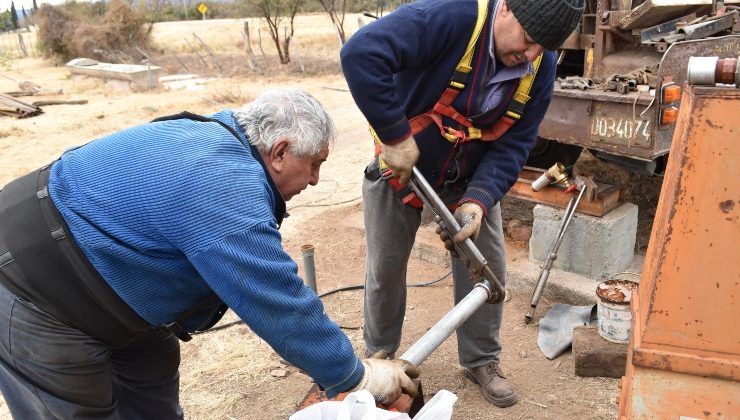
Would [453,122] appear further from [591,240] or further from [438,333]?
[591,240]

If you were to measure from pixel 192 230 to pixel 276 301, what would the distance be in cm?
31

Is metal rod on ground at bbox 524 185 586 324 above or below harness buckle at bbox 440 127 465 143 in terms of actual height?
below

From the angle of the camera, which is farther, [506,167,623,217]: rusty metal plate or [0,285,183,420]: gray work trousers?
[506,167,623,217]: rusty metal plate

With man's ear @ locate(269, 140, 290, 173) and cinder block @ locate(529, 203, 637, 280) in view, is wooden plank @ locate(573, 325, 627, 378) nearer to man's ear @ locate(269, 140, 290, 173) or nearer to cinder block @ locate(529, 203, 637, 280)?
cinder block @ locate(529, 203, 637, 280)

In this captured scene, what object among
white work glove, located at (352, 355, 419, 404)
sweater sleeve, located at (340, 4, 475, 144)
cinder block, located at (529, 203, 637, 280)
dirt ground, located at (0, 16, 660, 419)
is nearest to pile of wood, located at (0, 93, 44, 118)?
dirt ground, located at (0, 16, 660, 419)

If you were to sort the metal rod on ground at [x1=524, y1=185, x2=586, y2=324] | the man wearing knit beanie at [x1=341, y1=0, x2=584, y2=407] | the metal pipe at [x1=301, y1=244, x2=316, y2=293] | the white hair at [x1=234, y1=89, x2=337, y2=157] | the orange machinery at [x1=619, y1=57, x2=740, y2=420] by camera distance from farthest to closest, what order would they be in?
the metal pipe at [x1=301, y1=244, x2=316, y2=293] → the metal rod on ground at [x1=524, y1=185, x2=586, y2=324] → the man wearing knit beanie at [x1=341, y1=0, x2=584, y2=407] → the white hair at [x1=234, y1=89, x2=337, y2=157] → the orange machinery at [x1=619, y1=57, x2=740, y2=420]

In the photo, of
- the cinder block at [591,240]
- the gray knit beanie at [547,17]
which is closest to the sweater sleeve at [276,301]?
the gray knit beanie at [547,17]

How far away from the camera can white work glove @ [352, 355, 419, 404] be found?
2.12 metres

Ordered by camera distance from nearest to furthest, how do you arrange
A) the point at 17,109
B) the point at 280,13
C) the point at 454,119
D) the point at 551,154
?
the point at 454,119 < the point at 551,154 < the point at 17,109 < the point at 280,13

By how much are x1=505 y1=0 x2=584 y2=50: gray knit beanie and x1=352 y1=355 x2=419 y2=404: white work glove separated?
4.51ft

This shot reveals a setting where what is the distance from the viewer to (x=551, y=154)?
18.5ft

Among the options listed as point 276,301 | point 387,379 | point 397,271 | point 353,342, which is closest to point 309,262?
point 353,342

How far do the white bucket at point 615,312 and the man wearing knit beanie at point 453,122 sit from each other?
633 mm

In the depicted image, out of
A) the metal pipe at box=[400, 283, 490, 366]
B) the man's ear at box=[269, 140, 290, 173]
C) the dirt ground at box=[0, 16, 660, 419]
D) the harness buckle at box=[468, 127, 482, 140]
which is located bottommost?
the dirt ground at box=[0, 16, 660, 419]
